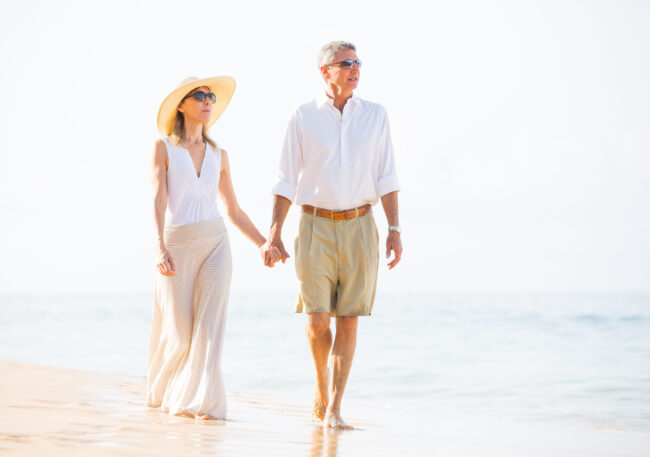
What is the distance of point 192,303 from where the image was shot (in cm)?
553

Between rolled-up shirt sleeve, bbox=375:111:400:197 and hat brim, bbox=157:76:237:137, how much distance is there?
115cm

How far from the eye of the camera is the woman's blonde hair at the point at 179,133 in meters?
5.60

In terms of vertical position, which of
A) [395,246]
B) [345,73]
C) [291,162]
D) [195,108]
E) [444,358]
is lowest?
[444,358]

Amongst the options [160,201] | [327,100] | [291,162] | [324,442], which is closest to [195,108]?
[160,201]

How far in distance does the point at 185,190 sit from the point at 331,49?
1244 mm

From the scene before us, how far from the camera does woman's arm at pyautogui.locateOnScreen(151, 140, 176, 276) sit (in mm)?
5316

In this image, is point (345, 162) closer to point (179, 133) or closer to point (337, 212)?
point (337, 212)

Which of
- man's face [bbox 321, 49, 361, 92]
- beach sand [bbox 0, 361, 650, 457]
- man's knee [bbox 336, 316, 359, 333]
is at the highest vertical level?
man's face [bbox 321, 49, 361, 92]

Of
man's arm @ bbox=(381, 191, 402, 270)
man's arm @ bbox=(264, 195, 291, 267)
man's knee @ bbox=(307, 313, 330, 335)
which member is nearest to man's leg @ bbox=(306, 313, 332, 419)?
man's knee @ bbox=(307, 313, 330, 335)

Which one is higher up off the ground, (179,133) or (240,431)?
(179,133)

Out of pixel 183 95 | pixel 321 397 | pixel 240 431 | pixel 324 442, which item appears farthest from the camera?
pixel 183 95

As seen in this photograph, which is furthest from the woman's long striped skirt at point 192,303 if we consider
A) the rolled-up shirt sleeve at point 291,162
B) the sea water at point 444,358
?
the sea water at point 444,358

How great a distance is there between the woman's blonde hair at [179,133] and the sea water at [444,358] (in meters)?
2.78

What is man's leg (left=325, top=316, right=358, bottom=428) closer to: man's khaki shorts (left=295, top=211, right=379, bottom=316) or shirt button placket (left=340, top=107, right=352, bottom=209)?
man's khaki shorts (left=295, top=211, right=379, bottom=316)
